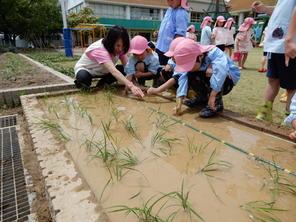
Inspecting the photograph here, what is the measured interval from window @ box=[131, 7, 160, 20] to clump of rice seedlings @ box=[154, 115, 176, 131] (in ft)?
116

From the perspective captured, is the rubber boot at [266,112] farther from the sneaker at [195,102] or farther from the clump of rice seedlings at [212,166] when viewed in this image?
the clump of rice seedlings at [212,166]

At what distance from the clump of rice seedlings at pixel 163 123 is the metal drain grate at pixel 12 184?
116 cm

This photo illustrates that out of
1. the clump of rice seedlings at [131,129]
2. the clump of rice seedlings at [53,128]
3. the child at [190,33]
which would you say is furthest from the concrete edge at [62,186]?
the child at [190,33]

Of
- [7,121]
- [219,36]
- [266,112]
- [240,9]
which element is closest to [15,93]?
[7,121]

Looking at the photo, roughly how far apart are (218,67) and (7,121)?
8.52 ft

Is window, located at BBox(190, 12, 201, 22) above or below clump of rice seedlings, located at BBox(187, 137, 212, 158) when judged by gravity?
above

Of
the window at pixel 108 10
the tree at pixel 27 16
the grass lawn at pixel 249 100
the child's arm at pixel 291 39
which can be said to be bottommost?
the grass lawn at pixel 249 100

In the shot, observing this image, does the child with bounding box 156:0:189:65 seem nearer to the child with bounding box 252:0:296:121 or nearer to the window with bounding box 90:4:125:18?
the child with bounding box 252:0:296:121

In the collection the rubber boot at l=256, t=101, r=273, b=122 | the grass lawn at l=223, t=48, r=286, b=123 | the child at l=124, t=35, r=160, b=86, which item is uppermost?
the child at l=124, t=35, r=160, b=86

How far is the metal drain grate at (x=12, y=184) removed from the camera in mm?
1396

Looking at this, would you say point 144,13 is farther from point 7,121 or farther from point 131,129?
point 131,129

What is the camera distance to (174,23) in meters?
3.27

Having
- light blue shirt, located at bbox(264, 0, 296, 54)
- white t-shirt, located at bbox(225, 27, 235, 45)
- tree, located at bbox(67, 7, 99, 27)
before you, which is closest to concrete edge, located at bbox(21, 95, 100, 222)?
light blue shirt, located at bbox(264, 0, 296, 54)

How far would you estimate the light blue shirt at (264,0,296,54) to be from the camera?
78.3 inches
